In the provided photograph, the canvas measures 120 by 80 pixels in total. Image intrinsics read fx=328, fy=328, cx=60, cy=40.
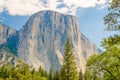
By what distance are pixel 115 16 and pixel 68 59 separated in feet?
190

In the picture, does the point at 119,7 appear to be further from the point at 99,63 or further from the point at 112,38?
the point at 99,63

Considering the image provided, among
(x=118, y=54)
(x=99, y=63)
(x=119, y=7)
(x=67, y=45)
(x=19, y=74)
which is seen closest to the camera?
(x=119, y=7)

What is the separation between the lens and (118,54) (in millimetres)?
24703

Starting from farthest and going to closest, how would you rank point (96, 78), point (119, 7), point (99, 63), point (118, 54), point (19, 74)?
point (19, 74) < point (96, 78) < point (99, 63) < point (118, 54) < point (119, 7)

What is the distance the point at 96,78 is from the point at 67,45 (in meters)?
49.5

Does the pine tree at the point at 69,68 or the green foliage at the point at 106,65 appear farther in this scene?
the pine tree at the point at 69,68

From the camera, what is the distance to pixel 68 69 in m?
72.1

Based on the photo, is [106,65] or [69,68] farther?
[69,68]

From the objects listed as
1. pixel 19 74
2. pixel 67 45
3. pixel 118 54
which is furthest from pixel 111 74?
pixel 67 45

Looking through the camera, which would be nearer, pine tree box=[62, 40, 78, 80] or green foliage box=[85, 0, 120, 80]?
green foliage box=[85, 0, 120, 80]

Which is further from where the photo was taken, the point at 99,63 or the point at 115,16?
the point at 99,63

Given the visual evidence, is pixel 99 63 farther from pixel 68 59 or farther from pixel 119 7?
pixel 68 59

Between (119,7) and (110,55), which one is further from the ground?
(119,7)

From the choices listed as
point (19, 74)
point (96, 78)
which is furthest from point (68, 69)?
point (96, 78)
